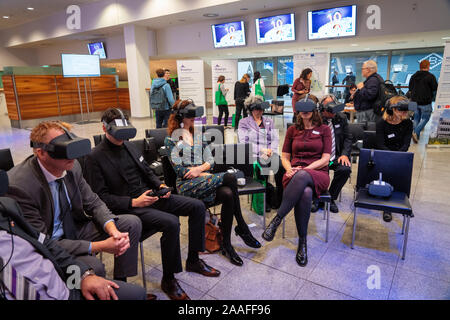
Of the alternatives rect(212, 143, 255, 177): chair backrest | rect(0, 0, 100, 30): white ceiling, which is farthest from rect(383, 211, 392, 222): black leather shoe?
rect(0, 0, 100, 30): white ceiling

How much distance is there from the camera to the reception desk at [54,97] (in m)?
8.77

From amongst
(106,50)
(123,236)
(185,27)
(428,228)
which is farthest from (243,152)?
(106,50)

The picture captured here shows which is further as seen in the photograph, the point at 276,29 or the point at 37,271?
the point at 276,29

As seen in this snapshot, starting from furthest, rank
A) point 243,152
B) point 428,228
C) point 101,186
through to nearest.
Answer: point 243,152 < point 428,228 < point 101,186

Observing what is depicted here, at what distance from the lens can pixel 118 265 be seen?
1.76 meters

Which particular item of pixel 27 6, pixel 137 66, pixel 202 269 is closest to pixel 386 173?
pixel 202 269

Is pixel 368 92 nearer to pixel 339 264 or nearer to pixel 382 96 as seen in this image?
pixel 382 96

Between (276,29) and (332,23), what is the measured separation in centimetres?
153

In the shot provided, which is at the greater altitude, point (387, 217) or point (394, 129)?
point (394, 129)

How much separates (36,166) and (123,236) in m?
0.57

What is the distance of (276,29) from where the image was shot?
8227 mm

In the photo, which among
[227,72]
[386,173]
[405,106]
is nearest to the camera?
[386,173]

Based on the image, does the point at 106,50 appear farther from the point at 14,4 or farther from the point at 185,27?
the point at 185,27

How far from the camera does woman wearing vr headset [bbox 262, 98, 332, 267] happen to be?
2441 mm
